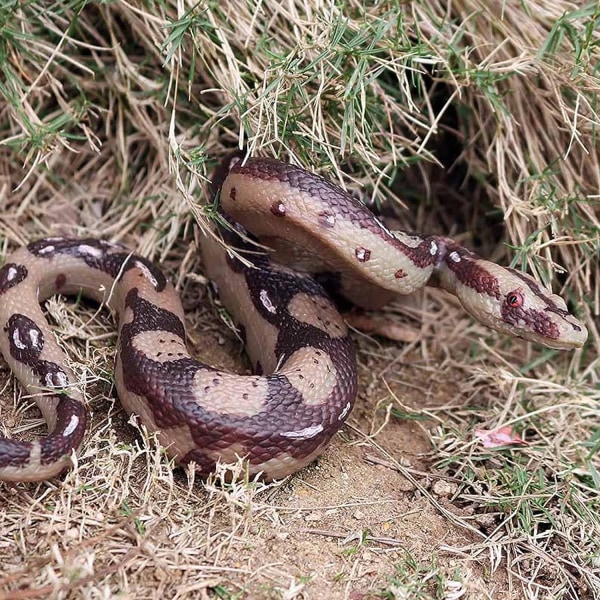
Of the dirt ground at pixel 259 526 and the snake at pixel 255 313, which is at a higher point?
the snake at pixel 255 313

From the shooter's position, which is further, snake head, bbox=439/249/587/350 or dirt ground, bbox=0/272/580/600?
snake head, bbox=439/249/587/350

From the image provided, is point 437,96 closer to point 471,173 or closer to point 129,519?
point 471,173

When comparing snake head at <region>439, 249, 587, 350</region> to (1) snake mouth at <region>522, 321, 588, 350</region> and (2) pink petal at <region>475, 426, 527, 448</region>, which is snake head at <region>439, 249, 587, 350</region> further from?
(2) pink petal at <region>475, 426, 527, 448</region>

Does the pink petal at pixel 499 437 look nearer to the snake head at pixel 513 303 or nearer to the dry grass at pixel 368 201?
the dry grass at pixel 368 201

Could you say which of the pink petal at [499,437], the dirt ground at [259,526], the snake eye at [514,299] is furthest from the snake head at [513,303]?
the dirt ground at [259,526]

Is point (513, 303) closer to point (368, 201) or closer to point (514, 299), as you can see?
point (514, 299)

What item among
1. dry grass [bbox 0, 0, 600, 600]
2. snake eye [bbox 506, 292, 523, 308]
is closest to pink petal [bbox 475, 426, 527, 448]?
dry grass [bbox 0, 0, 600, 600]
